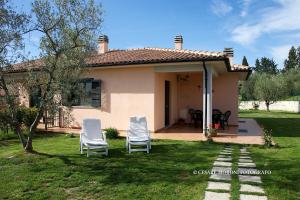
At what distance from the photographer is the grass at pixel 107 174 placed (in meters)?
5.57

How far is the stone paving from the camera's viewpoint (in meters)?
5.36

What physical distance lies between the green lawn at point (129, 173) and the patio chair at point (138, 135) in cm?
36

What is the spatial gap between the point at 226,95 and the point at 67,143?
971cm

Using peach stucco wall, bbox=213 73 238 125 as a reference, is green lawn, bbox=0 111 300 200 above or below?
below

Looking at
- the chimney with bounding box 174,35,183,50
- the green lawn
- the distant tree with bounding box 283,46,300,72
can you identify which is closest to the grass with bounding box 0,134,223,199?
the green lawn

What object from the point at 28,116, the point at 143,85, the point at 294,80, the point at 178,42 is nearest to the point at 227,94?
the point at 178,42

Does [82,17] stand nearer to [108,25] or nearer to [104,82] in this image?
[108,25]

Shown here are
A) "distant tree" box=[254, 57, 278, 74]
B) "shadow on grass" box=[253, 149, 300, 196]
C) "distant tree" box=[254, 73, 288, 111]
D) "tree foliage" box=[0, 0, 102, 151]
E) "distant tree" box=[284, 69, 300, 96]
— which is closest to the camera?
"shadow on grass" box=[253, 149, 300, 196]

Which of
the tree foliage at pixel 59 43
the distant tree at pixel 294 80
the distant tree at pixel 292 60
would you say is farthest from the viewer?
the distant tree at pixel 292 60

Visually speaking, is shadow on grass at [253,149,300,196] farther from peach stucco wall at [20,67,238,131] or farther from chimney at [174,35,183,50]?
chimney at [174,35,183,50]

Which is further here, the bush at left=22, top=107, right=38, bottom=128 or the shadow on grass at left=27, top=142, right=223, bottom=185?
the bush at left=22, top=107, right=38, bottom=128

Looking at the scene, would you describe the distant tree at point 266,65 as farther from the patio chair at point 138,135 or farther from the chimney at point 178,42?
the patio chair at point 138,135

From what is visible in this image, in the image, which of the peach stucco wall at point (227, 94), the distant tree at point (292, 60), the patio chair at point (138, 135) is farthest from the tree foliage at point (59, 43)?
the distant tree at point (292, 60)

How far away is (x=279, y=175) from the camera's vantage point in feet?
21.6
